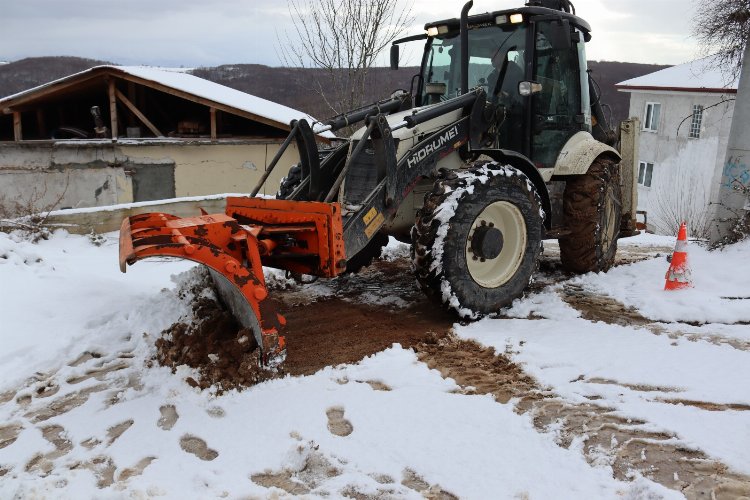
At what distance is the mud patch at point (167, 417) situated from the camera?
3.63 metres

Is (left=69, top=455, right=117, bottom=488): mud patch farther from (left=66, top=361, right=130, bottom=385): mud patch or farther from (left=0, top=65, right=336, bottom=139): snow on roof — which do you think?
(left=0, top=65, right=336, bottom=139): snow on roof

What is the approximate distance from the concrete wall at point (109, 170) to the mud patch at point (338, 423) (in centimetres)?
1124

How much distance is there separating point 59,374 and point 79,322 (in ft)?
2.70

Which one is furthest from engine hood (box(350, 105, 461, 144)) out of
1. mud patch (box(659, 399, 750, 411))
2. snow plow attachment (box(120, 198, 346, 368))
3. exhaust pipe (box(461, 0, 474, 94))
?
mud patch (box(659, 399, 750, 411))

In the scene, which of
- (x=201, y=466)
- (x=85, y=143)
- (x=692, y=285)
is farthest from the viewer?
(x=85, y=143)

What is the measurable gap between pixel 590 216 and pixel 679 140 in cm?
2634

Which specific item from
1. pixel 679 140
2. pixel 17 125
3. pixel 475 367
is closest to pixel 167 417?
pixel 475 367

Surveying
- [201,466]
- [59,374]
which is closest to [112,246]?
[59,374]

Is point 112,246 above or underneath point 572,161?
underneath

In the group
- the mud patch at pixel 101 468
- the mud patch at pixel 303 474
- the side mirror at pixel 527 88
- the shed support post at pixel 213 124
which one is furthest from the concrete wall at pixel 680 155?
the mud patch at pixel 101 468

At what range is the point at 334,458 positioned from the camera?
3.29 m

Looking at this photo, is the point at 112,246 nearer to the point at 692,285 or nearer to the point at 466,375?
the point at 466,375

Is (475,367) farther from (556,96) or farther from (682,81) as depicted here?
(682,81)

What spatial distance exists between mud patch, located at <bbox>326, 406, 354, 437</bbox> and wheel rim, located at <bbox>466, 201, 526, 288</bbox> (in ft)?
6.45
